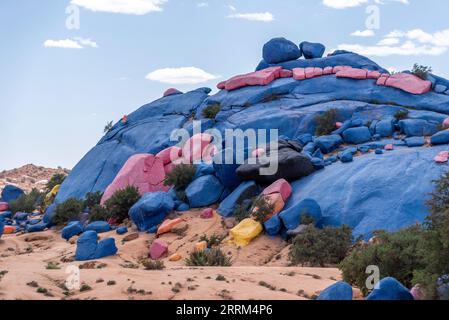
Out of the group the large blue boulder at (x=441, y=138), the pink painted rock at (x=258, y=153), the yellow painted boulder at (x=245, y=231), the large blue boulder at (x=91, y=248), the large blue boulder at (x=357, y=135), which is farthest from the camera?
the large blue boulder at (x=357, y=135)

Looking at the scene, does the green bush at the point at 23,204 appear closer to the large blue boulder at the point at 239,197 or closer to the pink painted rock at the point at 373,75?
the large blue boulder at the point at 239,197

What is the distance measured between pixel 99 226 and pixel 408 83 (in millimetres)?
→ 16848

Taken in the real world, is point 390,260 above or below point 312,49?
below

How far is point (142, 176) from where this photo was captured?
89.0ft

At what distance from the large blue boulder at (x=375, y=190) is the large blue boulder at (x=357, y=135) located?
10.9ft

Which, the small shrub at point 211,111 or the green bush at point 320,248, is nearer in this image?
the green bush at point 320,248

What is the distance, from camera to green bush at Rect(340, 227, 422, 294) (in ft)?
34.1

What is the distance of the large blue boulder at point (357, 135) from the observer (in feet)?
80.5

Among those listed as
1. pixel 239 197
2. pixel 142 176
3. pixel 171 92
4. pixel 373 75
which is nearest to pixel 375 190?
pixel 239 197

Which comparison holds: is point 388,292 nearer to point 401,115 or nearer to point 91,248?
point 91,248

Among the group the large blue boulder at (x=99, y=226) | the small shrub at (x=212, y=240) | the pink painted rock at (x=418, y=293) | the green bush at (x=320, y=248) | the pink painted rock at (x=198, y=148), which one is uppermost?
the pink painted rock at (x=418, y=293)

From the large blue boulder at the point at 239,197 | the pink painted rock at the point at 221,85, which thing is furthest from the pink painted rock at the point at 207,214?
the pink painted rock at the point at 221,85
